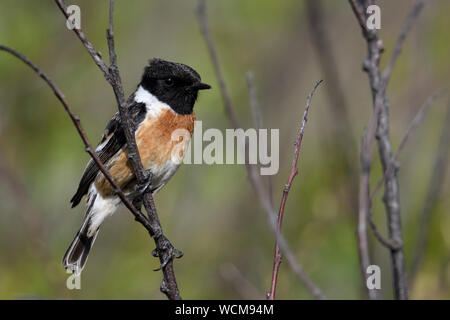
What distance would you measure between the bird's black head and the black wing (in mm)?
177

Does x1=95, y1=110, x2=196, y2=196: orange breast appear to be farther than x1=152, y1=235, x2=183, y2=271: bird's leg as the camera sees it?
Yes

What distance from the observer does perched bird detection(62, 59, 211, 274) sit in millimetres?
4305

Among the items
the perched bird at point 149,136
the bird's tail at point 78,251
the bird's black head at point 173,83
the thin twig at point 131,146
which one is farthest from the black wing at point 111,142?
the thin twig at point 131,146

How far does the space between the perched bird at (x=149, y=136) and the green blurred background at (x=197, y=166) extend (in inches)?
37.3

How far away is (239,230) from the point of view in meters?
6.14

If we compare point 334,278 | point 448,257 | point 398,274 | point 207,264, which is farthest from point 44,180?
point 398,274

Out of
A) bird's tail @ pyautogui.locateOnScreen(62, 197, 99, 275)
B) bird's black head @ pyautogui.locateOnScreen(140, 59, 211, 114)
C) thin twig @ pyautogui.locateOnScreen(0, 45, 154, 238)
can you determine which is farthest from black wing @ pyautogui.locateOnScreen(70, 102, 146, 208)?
thin twig @ pyautogui.locateOnScreen(0, 45, 154, 238)

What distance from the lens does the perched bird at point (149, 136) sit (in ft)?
14.1

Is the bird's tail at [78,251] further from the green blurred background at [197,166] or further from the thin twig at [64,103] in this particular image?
the thin twig at [64,103]

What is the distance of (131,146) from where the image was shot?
309 centimetres

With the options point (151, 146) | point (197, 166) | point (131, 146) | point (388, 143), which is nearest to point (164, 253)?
point (131, 146)

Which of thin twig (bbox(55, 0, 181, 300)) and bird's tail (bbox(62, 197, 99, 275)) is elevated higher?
bird's tail (bbox(62, 197, 99, 275))

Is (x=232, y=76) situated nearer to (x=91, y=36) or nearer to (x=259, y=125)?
(x=91, y=36)

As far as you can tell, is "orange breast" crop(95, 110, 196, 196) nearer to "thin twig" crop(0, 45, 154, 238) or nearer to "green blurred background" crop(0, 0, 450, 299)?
"thin twig" crop(0, 45, 154, 238)
